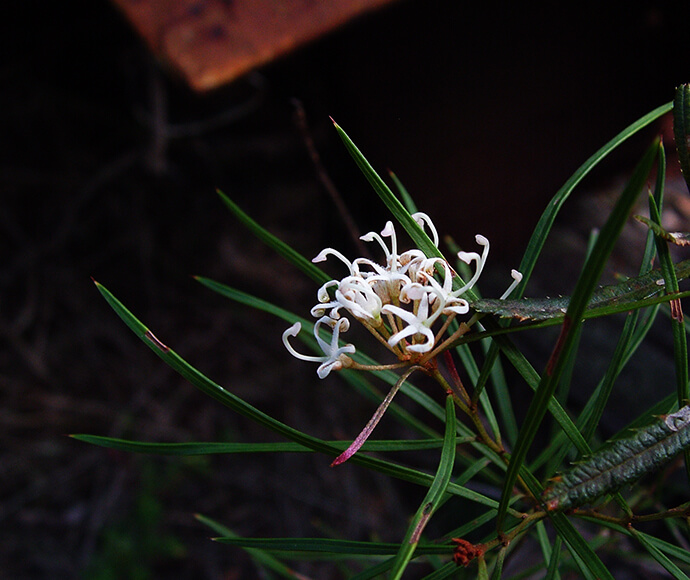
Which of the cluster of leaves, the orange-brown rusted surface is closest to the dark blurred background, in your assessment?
the orange-brown rusted surface

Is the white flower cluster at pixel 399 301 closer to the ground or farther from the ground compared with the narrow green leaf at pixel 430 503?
farther from the ground

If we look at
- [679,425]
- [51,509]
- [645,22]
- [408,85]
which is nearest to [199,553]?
[51,509]

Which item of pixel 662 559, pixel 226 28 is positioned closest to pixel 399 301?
pixel 662 559

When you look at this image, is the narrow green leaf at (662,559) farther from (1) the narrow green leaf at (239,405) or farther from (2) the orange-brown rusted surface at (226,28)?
(2) the orange-brown rusted surface at (226,28)

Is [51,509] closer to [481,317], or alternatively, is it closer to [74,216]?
[74,216]

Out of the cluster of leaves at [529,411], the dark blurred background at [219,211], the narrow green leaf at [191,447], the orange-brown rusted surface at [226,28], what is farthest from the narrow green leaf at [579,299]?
the dark blurred background at [219,211]

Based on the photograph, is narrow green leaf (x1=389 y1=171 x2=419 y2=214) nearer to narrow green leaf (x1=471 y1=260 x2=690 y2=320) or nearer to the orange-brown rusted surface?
narrow green leaf (x1=471 y1=260 x2=690 y2=320)
